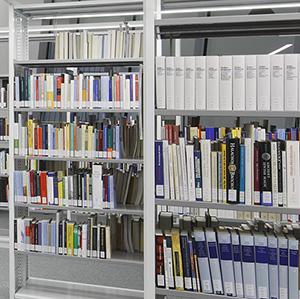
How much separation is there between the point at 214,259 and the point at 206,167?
428mm

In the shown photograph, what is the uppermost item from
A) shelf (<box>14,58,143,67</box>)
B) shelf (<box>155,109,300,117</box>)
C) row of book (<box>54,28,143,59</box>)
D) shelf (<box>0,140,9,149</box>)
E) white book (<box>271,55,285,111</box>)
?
row of book (<box>54,28,143,59</box>)

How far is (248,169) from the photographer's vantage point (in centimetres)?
173

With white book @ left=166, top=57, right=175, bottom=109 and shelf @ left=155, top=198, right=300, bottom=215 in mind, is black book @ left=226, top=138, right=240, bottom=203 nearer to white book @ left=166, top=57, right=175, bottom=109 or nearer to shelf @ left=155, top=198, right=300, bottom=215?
shelf @ left=155, top=198, right=300, bottom=215

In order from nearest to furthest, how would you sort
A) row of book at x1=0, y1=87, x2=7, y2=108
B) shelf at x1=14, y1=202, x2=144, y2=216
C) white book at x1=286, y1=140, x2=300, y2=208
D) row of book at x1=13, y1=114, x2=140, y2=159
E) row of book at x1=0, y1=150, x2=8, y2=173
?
white book at x1=286, y1=140, x2=300, y2=208
shelf at x1=14, y1=202, x2=144, y2=216
row of book at x1=13, y1=114, x2=140, y2=159
row of book at x1=0, y1=87, x2=7, y2=108
row of book at x1=0, y1=150, x2=8, y2=173

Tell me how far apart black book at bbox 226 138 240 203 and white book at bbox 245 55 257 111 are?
0.18m

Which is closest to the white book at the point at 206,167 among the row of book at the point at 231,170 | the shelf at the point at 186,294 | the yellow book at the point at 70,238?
the row of book at the point at 231,170

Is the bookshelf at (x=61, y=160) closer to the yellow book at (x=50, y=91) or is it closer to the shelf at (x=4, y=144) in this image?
the yellow book at (x=50, y=91)

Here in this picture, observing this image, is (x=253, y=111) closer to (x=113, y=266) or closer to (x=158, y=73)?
(x=158, y=73)

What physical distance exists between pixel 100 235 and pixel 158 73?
66.5 inches

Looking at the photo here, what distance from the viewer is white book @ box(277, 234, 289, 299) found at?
1696 millimetres

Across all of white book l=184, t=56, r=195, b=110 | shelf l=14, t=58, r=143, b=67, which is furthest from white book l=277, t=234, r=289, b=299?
shelf l=14, t=58, r=143, b=67

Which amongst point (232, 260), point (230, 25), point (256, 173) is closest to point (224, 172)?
point (256, 173)

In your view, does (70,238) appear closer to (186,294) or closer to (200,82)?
(186,294)

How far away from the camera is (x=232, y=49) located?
6512mm
